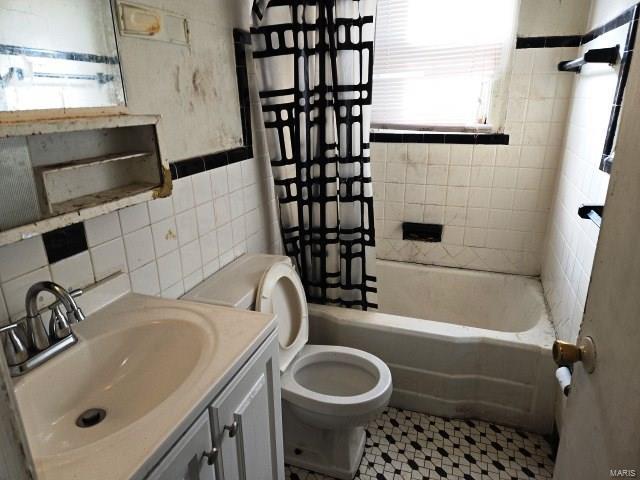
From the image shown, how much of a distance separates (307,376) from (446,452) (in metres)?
0.67

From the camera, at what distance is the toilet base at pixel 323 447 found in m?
1.66

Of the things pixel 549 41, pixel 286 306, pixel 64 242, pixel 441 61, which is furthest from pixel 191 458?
pixel 549 41

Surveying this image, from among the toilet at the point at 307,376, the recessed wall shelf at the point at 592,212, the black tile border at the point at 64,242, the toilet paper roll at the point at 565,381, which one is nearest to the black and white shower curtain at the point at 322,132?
the toilet at the point at 307,376

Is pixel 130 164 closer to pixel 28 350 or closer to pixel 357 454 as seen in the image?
pixel 28 350

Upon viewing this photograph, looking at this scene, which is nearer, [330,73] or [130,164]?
[130,164]

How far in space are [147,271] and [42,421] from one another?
0.53 metres

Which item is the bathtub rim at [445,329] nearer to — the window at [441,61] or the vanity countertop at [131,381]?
the vanity countertop at [131,381]

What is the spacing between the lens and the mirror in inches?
36.0

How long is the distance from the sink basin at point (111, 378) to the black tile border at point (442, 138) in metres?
1.74

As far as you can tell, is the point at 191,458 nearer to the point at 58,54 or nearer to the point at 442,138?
the point at 58,54

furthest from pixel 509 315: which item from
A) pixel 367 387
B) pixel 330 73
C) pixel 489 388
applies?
pixel 330 73

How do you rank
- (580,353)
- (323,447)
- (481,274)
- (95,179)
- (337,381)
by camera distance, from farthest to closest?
(481,274) < (337,381) < (323,447) < (95,179) < (580,353)

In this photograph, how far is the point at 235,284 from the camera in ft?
5.15

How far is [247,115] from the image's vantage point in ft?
5.94
